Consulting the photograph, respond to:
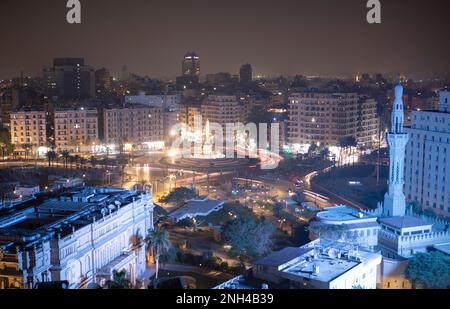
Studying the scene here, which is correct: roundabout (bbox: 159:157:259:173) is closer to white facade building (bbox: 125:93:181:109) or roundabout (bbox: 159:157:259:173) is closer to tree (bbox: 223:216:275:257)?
white facade building (bbox: 125:93:181:109)

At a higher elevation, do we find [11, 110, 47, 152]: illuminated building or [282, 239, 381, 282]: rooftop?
[11, 110, 47, 152]: illuminated building

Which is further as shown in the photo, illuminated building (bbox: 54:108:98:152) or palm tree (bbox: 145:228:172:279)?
illuminated building (bbox: 54:108:98:152)

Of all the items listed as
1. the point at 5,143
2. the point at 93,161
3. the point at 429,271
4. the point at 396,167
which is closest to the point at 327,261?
the point at 429,271

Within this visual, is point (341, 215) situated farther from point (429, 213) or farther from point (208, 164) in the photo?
point (208, 164)

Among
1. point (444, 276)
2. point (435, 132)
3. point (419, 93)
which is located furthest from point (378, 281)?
point (419, 93)

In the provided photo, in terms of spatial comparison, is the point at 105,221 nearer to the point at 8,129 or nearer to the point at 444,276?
the point at 444,276

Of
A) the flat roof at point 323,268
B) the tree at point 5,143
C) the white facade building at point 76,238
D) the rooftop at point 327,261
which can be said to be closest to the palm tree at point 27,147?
the tree at point 5,143

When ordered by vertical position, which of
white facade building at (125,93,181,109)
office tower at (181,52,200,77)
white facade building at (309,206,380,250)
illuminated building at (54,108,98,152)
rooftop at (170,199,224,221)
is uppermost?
office tower at (181,52,200,77)

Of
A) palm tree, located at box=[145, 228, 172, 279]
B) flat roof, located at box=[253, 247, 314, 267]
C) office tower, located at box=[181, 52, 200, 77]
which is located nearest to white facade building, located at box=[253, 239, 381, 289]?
flat roof, located at box=[253, 247, 314, 267]
